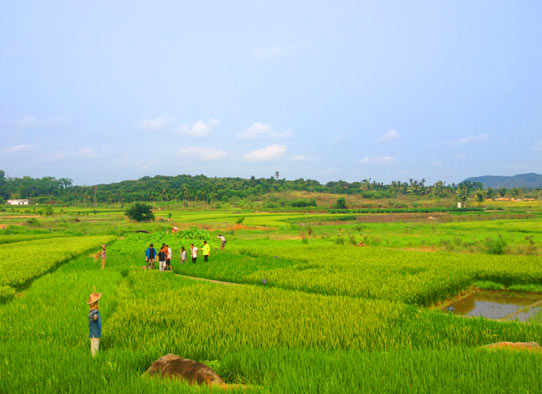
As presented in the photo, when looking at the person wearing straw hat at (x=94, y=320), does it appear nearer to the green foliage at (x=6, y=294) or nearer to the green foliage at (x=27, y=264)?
the green foliage at (x=6, y=294)

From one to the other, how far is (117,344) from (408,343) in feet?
19.3

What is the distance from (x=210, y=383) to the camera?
5.32 m

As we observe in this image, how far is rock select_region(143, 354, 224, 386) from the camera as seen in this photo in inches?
214

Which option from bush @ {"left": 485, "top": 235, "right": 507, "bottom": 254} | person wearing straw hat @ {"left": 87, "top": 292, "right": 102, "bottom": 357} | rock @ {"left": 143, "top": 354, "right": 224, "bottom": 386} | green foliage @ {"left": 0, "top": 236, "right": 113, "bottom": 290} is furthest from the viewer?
bush @ {"left": 485, "top": 235, "right": 507, "bottom": 254}

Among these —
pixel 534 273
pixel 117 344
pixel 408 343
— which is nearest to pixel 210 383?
pixel 117 344

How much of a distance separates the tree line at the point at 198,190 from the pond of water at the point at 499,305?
3644 inches

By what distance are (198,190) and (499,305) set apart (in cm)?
11200

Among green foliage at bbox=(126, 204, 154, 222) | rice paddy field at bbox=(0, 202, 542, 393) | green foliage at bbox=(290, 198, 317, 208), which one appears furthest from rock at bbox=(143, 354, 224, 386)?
green foliage at bbox=(290, 198, 317, 208)

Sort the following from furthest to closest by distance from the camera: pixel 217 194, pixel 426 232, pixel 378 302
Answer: pixel 217 194 → pixel 426 232 → pixel 378 302

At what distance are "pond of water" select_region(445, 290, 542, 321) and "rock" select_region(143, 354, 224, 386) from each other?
9209 millimetres

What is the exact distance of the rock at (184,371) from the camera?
5438 mm

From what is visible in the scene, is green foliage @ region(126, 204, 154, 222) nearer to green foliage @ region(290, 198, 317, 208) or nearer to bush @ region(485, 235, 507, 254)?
green foliage @ region(290, 198, 317, 208)

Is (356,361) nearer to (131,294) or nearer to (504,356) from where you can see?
(504,356)

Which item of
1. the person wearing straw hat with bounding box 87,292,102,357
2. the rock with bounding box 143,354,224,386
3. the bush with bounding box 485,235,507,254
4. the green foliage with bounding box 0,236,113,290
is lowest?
the bush with bounding box 485,235,507,254
